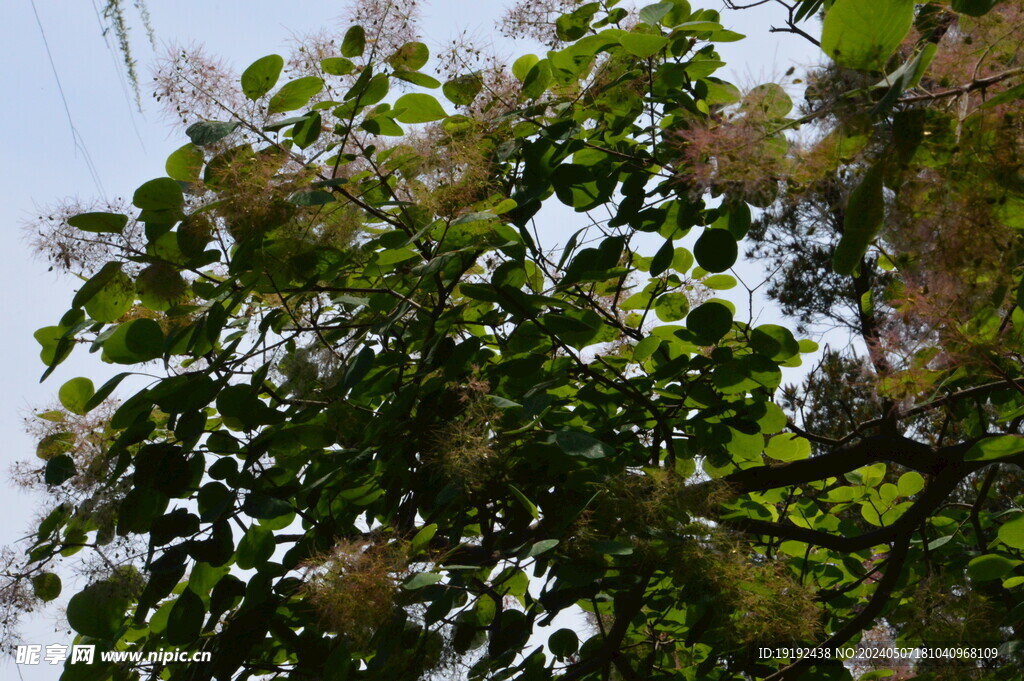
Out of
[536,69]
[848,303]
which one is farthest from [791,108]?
[848,303]

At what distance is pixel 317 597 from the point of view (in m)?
1.60

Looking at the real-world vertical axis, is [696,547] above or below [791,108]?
below

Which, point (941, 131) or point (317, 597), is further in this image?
point (317, 597)

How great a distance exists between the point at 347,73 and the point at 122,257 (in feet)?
2.00

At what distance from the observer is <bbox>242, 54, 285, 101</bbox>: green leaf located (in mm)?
1743

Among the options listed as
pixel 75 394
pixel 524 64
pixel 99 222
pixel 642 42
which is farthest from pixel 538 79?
pixel 75 394

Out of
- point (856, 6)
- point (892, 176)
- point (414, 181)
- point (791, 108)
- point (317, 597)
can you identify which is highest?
point (414, 181)

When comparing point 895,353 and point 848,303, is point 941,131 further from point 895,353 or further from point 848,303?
point 848,303

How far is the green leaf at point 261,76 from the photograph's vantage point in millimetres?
1743

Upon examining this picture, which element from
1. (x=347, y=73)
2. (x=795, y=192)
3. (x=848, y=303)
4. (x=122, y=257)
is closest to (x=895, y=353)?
(x=795, y=192)

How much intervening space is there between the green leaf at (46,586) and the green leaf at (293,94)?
134cm

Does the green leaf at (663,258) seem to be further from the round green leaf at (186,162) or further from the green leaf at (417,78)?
the round green leaf at (186,162)

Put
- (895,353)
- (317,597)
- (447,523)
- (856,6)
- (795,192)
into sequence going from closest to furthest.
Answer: (856,6) → (795,192) → (895,353) → (317,597) → (447,523)

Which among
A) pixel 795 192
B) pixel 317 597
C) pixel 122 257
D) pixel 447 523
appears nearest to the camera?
pixel 795 192
